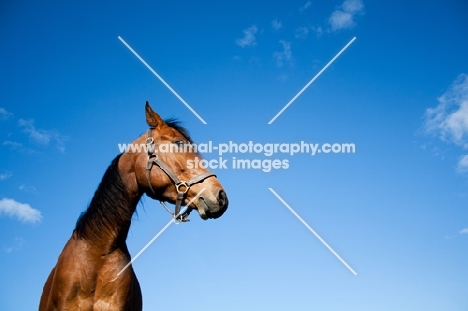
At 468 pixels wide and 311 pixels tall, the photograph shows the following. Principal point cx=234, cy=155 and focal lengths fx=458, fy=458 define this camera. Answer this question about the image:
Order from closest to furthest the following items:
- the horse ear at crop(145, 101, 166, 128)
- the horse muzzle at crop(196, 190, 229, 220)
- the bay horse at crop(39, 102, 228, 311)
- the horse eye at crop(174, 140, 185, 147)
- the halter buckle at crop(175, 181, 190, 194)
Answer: the bay horse at crop(39, 102, 228, 311) < the horse muzzle at crop(196, 190, 229, 220) < the halter buckle at crop(175, 181, 190, 194) < the horse eye at crop(174, 140, 185, 147) < the horse ear at crop(145, 101, 166, 128)

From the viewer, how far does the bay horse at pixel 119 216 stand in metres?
5.70

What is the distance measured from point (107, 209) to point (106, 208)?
23mm

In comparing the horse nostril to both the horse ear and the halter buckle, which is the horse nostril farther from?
the horse ear

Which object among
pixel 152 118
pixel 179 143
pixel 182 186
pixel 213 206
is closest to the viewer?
pixel 213 206

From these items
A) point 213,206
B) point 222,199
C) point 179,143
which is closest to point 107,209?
point 179,143

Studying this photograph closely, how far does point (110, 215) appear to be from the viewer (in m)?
6.03

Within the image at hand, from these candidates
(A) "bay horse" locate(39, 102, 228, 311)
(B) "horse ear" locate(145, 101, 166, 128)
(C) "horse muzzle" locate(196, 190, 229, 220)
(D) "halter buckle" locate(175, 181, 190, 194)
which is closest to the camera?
(A) "bay horse" locate(39, 102, 228, 311)

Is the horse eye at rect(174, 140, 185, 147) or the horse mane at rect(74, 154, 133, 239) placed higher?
the horse eye at rect(174, 140, 185, 147)

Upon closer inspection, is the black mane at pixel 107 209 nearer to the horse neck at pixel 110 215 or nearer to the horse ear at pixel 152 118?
the horse neck at pixel 110 215

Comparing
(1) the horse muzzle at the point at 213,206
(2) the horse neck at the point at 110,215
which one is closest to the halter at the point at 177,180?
(1) the horse muzzle at the point at 213,206

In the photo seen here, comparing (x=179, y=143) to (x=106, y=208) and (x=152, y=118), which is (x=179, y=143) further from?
(x=106, y=208)

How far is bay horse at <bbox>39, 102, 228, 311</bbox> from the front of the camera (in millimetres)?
5699

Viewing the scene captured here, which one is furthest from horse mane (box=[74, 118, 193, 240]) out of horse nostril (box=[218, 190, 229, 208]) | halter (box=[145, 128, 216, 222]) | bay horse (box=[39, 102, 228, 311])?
horse nostril (box=[218, 190, 229, 208])

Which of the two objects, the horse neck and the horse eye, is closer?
the horse neck
